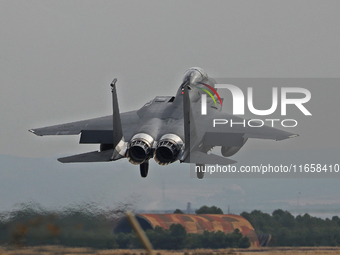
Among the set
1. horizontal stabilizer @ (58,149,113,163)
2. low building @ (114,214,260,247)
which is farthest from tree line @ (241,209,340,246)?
horizontal stabilizer @ (58,149,113,163)

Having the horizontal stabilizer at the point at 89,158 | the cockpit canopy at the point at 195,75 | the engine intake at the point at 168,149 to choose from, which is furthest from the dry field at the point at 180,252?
the cockpit canopy at the point at 195,75

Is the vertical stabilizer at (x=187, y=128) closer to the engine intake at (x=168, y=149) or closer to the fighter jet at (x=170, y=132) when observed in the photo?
the fighter jet at (x=170, y=132)

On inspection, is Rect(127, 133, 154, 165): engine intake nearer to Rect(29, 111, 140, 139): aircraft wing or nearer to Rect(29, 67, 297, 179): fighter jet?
Rect(29, 67, 297, 179): fighter jet

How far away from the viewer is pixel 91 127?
32.1 m

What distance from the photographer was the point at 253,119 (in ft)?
107

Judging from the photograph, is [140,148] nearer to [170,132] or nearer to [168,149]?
[168,149]

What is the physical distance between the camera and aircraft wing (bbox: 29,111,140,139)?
31.4 meters

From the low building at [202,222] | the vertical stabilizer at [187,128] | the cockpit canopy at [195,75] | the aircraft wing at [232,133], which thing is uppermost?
the cockpit canopy at [195,75]

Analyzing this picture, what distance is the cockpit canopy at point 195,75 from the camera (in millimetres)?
34938

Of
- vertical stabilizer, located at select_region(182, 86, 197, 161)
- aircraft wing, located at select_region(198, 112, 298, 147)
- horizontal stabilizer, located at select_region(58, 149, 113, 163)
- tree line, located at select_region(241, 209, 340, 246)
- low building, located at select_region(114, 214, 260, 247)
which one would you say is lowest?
tree line, located at select_region(241, 209, 340, 246)

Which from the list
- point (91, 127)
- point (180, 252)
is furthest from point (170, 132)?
point (91, 127)

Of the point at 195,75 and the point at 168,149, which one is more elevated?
the point at 195,75

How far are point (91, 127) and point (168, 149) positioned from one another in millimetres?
7203

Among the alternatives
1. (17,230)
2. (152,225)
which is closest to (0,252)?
(17,230)
